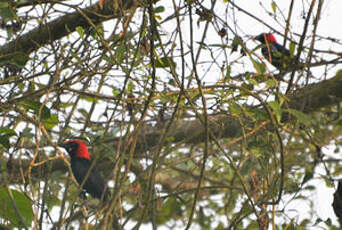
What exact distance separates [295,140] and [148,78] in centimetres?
288

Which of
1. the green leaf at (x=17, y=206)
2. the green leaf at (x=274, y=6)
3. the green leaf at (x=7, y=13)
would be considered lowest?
the green leaf at (x=17, y=206)

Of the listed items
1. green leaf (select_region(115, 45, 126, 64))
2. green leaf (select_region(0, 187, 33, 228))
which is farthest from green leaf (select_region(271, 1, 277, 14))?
green leaf (select_region(0, 187, 33, 228))

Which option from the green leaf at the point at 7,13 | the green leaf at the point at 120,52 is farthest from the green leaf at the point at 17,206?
the green leaf at the point at 7,13

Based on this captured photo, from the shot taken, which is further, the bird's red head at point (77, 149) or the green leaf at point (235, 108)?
the bird's red head at point (77, 149)

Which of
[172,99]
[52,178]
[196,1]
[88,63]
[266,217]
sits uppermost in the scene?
[196,1]

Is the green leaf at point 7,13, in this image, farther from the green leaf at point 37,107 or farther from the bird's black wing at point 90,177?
the bird's black wing at point 90,177

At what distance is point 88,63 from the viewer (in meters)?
2.83

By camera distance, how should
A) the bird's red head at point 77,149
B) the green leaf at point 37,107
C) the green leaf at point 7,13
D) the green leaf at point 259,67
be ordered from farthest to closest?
the bird's red head at point 77,149 < the green leaf at point 7,13 < the green leaf at point 37,107 < the green leaf at point 259,67

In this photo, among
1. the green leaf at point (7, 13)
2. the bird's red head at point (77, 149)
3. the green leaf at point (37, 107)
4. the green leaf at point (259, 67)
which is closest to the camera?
the green leaf at point (259, 67)

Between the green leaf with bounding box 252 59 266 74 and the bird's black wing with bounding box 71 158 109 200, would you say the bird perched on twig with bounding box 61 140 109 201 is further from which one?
the green leaf with bounding box 252 59 266 74

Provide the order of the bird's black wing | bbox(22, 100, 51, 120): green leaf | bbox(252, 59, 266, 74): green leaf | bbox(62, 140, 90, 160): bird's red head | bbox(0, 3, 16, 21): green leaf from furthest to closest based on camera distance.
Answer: bbox(62, 140, 90, 160): bird's red head, the bird's black wing, bbox(0, 3, 16, 21): green leaf, bbox(22, 100, 51, 120): green leaf, bbox(252, 59, 266, 74): green leaf

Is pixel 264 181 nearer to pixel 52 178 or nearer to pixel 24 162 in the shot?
pixel 52 178

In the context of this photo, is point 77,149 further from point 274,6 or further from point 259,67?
point 259,67

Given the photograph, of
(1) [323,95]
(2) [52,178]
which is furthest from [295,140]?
(2) [52,178]
